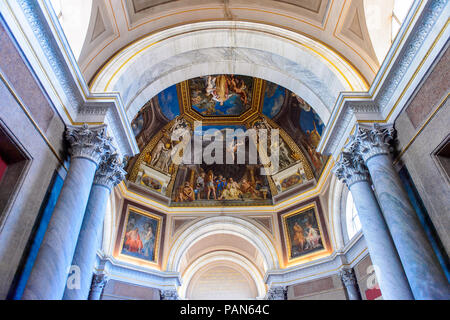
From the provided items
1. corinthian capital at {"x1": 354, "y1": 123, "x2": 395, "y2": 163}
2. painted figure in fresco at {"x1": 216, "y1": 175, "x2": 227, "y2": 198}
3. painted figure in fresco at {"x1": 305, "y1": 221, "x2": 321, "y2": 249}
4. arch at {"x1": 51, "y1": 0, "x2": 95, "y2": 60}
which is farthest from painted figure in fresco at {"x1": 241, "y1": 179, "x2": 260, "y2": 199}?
arch at {"x1": 51, "y1": 0, "x2": 95, "y2": 60}

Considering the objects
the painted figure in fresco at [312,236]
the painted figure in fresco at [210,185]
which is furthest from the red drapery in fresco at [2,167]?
the painted figure in fresco at [312,236]

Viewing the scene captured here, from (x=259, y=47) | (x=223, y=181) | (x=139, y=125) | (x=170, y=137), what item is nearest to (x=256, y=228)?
(x=223, y=181)

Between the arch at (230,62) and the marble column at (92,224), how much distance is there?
1969 millimetres

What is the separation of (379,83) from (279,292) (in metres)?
10.4

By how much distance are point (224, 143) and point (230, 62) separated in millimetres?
→ 7260

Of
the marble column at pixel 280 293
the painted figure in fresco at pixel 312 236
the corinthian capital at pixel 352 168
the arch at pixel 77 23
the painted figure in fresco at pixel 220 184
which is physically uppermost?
the painted figure in fresco at pixel 220 184

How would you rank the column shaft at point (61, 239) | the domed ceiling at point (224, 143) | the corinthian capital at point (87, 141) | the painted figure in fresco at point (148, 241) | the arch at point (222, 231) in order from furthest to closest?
the arch at point (222, 231), the painted figure in fresco at point (148, 241), the domed ceiling at point (224, 143), the corinthian capital at point (87, 141), the column shaft at point (61, 239)

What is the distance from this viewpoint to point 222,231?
1592cm

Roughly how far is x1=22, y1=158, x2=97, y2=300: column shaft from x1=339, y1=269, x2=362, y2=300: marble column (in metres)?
9.82

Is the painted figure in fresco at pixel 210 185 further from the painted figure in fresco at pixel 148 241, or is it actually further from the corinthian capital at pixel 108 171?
the corinthian capital at pixel 108 171

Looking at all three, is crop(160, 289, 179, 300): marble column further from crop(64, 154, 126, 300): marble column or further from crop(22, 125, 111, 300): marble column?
crop(22, 125, 111, 300): marble column

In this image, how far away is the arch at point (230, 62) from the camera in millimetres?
7328

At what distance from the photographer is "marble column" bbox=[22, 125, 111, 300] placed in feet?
13.8

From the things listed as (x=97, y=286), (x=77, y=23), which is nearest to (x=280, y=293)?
(x=97, y=286)
